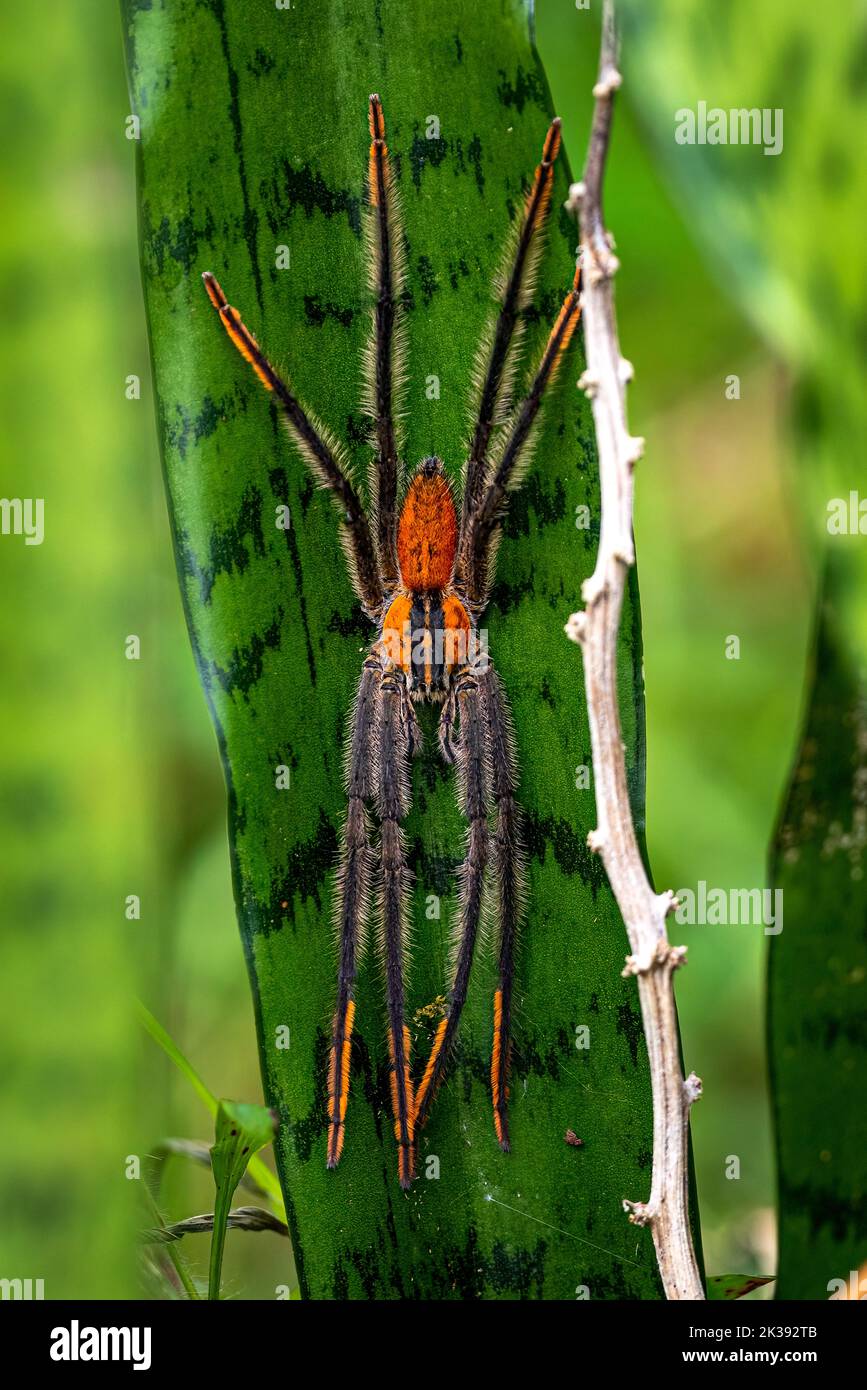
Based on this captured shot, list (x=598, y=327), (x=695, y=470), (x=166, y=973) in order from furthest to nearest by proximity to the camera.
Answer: (x=695, y=470), (x=166, y=973), (x=598, y=327)

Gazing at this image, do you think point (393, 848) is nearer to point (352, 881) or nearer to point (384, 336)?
point (352, 881)

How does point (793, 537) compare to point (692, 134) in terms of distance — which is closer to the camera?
point (692, 134)

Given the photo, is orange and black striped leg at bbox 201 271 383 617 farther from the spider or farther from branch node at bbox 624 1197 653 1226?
branch node at bbox 624 1197 653 1226

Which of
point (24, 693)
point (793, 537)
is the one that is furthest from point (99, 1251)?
point (793, 537)

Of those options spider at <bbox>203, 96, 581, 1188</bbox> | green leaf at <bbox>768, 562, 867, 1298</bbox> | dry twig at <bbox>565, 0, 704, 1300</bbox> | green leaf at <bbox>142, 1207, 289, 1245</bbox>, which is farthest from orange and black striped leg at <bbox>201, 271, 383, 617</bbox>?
green leaf at <bbox>142, 1207, 289, 1245</bbox>

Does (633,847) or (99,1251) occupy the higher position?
(633,847)

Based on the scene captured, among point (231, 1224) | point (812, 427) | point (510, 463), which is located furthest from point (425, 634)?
point (231, 1224)
